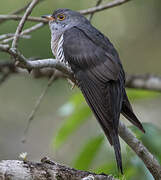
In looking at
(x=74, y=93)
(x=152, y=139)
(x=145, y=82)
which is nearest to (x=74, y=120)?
(x=152, y=139)

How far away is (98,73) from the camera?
407 centimetres

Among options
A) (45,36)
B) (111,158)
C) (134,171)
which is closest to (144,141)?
(134,171)

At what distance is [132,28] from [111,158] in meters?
4.37

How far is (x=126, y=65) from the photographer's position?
8.20 metres

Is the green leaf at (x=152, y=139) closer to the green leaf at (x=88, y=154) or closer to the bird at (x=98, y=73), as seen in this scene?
the bird at (x=98, y=73)

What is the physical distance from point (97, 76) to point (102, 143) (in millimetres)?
643

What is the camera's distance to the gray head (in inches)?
201

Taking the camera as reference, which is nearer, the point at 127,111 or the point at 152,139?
the point at 152,139

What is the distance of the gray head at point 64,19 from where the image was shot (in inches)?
201

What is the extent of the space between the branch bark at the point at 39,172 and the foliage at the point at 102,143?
47 centimetres

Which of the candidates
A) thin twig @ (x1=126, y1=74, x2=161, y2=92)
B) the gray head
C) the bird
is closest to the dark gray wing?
the bird

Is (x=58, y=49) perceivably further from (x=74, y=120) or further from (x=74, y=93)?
(x=74, y=93)

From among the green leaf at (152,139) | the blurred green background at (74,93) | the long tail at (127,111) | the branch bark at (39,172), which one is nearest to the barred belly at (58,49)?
the long tail at (127,111)

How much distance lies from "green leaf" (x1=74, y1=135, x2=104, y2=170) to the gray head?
1.66 meters
